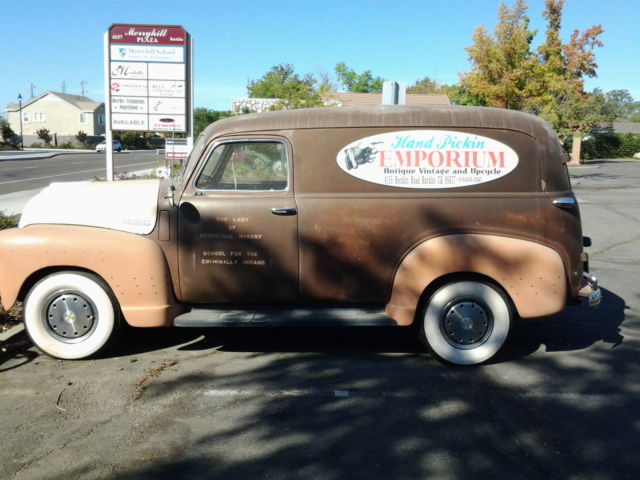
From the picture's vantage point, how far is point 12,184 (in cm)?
2159

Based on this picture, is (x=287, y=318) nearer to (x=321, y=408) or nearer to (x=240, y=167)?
(x=321, y=408)

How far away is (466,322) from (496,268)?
0.52 m

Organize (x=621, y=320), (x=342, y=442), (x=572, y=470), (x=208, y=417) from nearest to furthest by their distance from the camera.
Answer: (x=572, y=470), (x=342, y=442), (x=208, y=417), (x=621, y=320)

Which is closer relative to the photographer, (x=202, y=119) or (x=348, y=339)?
(x=348, y=339)

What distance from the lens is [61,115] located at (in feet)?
289

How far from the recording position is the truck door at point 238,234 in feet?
16.6

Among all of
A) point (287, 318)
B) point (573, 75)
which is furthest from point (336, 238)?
point (573, 75)

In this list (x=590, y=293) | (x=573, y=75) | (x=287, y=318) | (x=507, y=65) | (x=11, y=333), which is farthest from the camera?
(x=573, y=75)

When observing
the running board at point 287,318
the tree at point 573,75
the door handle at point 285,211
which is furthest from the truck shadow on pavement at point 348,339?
the tree at point 573,75

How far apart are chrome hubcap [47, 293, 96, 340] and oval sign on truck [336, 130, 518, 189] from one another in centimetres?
240

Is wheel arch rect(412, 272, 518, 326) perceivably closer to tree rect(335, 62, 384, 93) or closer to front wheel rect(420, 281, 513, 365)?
front wheel rect(420, 281, 513, 365)

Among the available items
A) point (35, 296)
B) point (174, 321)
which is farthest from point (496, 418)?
point (35, 296)

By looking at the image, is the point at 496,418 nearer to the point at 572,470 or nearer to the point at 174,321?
the point at 572,470

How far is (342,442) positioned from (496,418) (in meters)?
1.10
